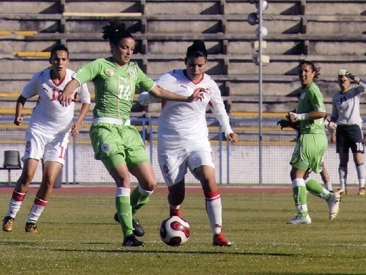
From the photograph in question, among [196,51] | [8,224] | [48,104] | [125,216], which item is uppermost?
[196,51]

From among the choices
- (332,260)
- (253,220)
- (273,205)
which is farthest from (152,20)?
(332,260)

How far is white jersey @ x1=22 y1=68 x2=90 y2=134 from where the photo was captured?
13.4m

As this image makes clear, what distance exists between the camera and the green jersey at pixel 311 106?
14.6 m

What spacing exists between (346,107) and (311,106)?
7.98m

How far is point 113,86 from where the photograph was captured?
11328 millimetres

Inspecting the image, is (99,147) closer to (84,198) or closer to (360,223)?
(360,223)

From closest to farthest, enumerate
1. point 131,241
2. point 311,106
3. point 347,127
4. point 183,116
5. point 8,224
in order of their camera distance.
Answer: point 131,241
point 183,116
point 8,224
point 311,106
point 347,127

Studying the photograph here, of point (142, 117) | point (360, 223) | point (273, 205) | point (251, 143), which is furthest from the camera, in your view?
point (142, 117)

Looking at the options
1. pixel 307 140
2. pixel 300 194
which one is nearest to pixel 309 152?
pixel 307 140

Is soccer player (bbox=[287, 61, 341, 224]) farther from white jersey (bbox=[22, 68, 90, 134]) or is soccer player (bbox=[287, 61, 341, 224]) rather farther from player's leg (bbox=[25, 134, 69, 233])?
player's leg (bbox=[25, 134, 69, 233])

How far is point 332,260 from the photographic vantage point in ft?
31.7

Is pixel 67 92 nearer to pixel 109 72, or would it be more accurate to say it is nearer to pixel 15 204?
pixel 109 72

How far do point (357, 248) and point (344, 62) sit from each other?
2137 cm

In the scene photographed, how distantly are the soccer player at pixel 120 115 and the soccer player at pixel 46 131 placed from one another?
197cm
